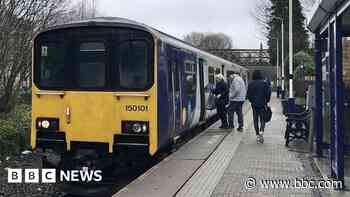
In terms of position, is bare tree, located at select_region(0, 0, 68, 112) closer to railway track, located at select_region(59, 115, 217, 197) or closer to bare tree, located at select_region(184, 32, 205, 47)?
railway track, located at select_region(59, 115, 217, 197)

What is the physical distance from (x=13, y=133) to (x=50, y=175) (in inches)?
122

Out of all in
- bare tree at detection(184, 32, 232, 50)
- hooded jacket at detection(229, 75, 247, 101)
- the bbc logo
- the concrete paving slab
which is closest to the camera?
the concrete paving slab

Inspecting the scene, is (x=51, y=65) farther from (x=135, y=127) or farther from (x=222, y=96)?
(x=222, y=96)

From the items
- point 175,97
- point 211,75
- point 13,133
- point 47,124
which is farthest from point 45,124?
point 211,75

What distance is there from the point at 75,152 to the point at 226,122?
25.7ft

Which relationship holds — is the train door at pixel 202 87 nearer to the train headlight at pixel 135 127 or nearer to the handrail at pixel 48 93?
the train headlight at pixel 135 127

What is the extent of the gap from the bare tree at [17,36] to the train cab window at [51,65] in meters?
4.29

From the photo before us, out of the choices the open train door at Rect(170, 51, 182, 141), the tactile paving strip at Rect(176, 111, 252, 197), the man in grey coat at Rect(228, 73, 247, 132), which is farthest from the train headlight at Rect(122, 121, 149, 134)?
the man in grey coat at Rect(228, 73, 247, 132)

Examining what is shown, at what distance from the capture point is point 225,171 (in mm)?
9133

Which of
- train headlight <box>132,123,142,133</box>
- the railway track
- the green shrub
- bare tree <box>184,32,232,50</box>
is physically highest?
bare tree <box>184,32,232,50</box>

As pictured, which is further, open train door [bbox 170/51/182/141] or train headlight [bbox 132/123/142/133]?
open train door [bbox 170/51/182/141]

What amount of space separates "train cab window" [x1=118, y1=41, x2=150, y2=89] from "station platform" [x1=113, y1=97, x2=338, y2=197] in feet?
5.26

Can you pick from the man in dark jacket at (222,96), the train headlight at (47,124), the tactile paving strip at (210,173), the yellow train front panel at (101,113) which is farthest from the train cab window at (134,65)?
the man in dark jacket at (222,96)

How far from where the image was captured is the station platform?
762 cm
